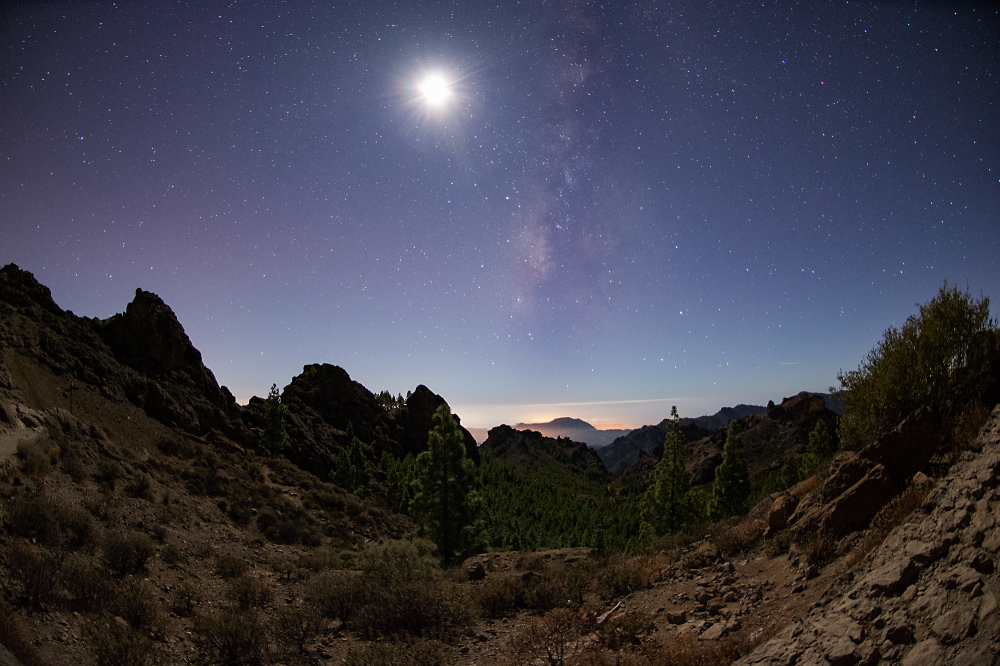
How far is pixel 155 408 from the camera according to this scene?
1283 inches

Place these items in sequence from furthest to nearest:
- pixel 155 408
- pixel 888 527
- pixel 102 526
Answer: pixel 155 408 → pixel 102 526 → pixel 888 527

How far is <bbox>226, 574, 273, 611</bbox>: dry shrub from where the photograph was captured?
35.6 feet

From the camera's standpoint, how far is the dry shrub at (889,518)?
7.71 metres

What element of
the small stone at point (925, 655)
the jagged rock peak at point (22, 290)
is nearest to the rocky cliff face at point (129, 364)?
the jagged rock peak at point (22, 290)

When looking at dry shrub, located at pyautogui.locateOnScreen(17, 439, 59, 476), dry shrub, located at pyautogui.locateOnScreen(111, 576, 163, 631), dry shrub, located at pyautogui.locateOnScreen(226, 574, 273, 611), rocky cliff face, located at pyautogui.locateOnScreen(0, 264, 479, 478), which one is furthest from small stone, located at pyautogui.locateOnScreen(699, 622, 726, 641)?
rocky cliff face, located at pyautogui.locateOnScreen(0, 264, 479, 478)

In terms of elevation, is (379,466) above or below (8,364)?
below

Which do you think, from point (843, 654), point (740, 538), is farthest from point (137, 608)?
point (740, 538)

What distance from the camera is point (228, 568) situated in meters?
12.7

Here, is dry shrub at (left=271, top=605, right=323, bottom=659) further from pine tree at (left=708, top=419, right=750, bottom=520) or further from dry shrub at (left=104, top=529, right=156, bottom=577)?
pine tree at (left=708, top=419, right=750, bottom=520)

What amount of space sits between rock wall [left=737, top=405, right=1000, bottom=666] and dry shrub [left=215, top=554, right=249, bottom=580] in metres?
13.8

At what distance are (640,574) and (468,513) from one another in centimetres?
1447

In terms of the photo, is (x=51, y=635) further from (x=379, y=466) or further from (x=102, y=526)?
(x=379, y=466)

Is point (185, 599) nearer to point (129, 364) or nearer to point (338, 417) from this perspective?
point (129, 364)

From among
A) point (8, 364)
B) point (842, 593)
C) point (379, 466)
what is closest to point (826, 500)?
point (842, 593)
